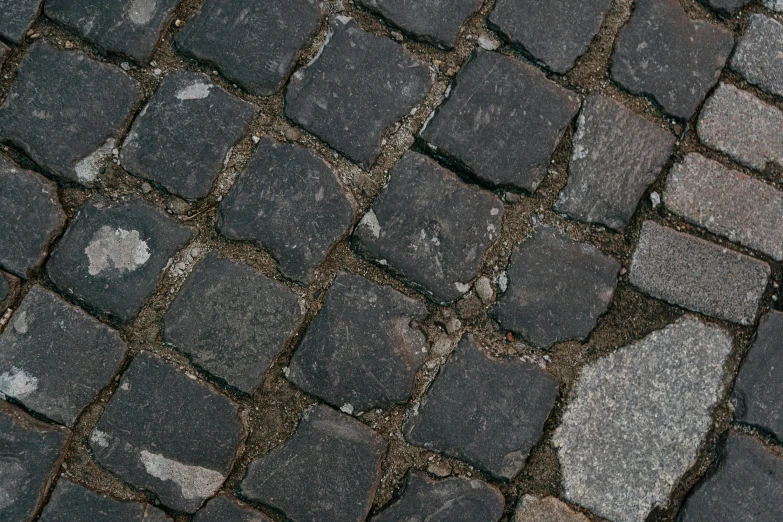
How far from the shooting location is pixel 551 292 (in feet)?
6.74

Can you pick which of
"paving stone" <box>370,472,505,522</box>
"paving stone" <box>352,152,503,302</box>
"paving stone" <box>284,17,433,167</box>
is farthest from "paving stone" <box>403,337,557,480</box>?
"paving stone" <box>284,17,433,167</box>

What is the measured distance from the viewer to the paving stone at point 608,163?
2.08 meters

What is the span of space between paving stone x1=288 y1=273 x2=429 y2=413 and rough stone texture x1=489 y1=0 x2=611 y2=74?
2.90 ft

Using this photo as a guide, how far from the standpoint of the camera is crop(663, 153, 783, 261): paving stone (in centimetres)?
212

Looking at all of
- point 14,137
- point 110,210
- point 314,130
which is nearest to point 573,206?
point 314,130

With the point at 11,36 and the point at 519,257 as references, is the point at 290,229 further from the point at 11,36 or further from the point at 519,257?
the point at 11,36

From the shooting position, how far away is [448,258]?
2.03 meters

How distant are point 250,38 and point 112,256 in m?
0.77

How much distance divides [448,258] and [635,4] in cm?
100

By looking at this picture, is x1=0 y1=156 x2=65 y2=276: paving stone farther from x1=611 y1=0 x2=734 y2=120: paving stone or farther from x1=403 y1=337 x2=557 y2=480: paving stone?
x1=611 y1=0 x2=734 y2=120: paving stone

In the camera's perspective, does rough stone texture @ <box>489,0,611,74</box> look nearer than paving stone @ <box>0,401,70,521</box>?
No

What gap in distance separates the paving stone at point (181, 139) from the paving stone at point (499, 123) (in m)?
0.62

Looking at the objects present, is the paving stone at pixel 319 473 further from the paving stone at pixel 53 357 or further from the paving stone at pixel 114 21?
the paving stone at pixel 114 21

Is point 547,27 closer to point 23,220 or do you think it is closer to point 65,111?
point 65,111
